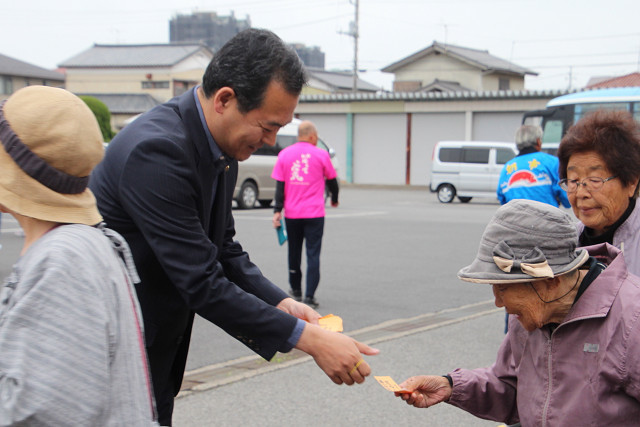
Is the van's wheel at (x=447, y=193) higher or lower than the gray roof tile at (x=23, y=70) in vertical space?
lower

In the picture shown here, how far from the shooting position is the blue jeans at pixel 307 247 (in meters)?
7.48

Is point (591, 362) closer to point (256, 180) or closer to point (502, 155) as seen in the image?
point (256, 180)

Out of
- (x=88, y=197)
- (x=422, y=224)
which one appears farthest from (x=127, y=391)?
(x=422, y=224)

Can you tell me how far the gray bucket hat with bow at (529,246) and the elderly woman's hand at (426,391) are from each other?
53cm

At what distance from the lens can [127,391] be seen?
1.62 meters

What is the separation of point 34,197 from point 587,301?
1.58 meters

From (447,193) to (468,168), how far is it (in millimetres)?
1187

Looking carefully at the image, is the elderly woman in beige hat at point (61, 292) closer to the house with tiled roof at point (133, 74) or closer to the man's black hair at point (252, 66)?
the man's black hair at point (252, 66)

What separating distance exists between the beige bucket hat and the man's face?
0.76 m

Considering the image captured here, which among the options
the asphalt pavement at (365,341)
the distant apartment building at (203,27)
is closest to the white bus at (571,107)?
the asphalt pavement at (365,341)

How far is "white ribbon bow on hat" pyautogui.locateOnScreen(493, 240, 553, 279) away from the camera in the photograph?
2.01 metres

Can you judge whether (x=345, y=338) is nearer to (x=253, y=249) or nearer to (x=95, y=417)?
(x=95, y=417)

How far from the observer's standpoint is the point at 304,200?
24.8 feet

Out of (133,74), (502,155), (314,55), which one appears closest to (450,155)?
(502,155)
